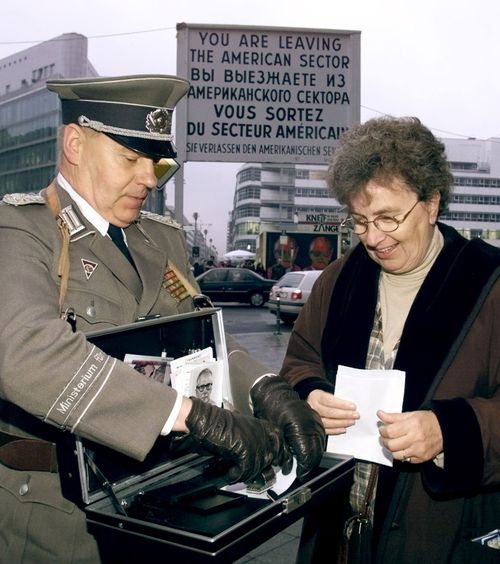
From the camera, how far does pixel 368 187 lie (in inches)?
84.3

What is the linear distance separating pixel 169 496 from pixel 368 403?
2.53 feet

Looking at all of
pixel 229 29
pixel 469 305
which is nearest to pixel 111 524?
pixel 469 305

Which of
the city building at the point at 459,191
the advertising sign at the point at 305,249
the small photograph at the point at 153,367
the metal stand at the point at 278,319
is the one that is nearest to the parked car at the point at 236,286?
the metal stand at the point at 278,319

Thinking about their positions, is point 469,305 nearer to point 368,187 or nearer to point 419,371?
point 419,371

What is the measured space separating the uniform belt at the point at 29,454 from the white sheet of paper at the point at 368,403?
2.82 feet

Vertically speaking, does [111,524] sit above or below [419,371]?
below

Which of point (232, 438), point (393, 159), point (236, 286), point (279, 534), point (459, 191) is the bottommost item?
point (236, 286)

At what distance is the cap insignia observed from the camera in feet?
6.44

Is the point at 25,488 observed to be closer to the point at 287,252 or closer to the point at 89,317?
the point at 89,317

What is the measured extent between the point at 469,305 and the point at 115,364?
3.82 feet

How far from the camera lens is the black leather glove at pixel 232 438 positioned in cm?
144

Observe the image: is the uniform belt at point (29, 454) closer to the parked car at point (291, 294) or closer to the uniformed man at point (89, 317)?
the uniformed man at point (89, 317)

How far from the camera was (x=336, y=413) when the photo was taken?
2008mm

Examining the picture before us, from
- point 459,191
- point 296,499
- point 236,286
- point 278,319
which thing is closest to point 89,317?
point 296,499
